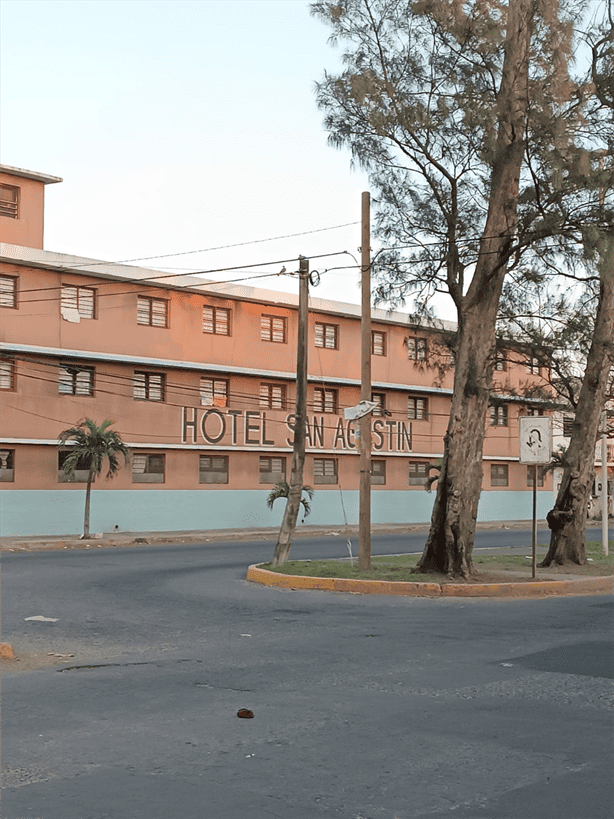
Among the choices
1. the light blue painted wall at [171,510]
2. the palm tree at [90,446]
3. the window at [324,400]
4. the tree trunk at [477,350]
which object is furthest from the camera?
the window at [324,400]

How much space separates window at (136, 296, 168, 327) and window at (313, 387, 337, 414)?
8798mm

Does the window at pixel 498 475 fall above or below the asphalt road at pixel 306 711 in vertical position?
above

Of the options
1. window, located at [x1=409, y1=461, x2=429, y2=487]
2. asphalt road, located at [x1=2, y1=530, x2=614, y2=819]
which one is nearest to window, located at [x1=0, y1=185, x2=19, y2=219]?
window, located at [x1=409, y1=461, x2=429, y2=487]

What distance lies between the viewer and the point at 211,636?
11281 millimetres

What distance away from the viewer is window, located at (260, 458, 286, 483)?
139 ft

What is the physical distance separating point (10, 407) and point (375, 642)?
25.0 m

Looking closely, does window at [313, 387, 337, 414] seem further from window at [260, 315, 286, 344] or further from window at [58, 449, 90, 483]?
window at [58, 449, 90, 483]

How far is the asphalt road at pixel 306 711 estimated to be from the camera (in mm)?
5145

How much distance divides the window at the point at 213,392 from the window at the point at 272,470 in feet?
11.7

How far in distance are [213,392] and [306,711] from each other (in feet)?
109

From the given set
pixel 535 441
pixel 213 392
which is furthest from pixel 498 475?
pixel 535 441

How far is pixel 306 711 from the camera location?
7.25m

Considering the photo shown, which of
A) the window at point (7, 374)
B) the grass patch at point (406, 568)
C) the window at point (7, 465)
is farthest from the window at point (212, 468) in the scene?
the grass patch at point (406, 568)

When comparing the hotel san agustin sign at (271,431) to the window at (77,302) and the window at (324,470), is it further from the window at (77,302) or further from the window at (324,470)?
the window at (77,302)
